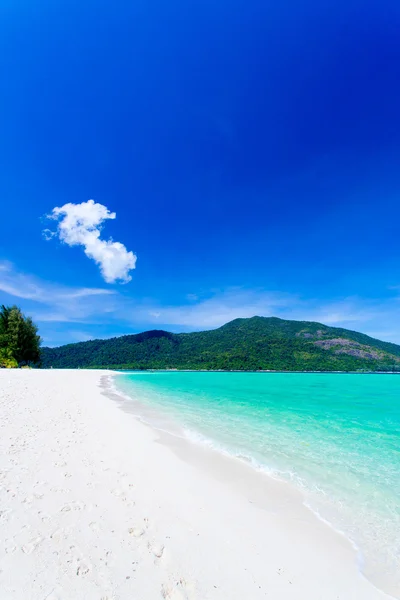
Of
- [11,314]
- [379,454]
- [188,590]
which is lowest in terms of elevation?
[379,454]

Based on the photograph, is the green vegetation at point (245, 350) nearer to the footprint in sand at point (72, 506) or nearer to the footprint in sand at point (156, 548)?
the footprint in sand at point (72, 506)

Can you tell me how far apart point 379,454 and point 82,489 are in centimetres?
931

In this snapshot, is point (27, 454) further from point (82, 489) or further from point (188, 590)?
point (188, 590)

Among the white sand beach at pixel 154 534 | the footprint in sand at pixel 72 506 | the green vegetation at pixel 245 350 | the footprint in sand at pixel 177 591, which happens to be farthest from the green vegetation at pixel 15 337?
the footprint in sand at pixel 177 591

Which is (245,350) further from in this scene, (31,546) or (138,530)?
(31,546)

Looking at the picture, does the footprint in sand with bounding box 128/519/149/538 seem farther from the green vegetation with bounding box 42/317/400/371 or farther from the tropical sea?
the green vegetation with bounding box 42/317/400/371

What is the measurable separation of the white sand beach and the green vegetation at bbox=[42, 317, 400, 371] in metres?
91.5

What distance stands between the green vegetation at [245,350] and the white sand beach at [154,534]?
300ft

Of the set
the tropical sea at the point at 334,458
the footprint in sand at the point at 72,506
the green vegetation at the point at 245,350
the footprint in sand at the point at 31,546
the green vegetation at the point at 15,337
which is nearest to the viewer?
the footprint in sand at the point at 31,546

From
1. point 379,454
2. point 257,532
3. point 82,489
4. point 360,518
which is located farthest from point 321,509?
point 379,454

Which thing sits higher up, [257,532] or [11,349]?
[11,349]

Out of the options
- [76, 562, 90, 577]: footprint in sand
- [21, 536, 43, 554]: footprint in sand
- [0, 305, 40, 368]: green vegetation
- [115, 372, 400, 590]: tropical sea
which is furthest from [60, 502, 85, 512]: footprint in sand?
[0, 305, 40, 368]: green vegetation

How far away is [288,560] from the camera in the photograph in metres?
3.54

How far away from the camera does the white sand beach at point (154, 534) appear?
2.83m
